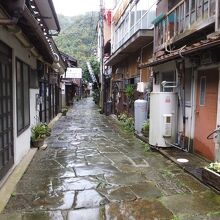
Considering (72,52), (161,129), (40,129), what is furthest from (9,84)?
(72,52)

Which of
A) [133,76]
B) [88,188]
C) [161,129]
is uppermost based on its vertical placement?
[133,76]

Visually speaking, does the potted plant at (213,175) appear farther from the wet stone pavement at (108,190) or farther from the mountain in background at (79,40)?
the mountain in background at (79,40)

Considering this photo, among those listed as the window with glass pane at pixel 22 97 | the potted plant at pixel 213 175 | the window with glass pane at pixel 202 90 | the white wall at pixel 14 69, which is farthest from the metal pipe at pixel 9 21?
the window with glass pane at pixel 202 90

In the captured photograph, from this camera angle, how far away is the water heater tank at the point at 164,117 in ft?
33.4

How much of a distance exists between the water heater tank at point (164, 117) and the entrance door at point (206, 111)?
101 centimetres

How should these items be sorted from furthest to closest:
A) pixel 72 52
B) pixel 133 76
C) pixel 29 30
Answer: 1. pixel 72 52
2. pixel 133 76
3. pixel 29 30

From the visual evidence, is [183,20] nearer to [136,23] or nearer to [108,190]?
[108,190]

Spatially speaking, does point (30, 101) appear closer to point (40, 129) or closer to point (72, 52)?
point (40, 129)

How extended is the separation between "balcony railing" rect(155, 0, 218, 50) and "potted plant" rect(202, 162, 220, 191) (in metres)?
3.63

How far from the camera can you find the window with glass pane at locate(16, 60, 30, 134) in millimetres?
8691

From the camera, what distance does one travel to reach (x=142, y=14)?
51.6 ft

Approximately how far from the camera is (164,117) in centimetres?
1019

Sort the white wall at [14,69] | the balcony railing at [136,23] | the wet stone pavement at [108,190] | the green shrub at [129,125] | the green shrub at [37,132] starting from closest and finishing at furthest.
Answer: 1. the wet stone pavement at [108,190]
2. the white wall at [14,69]
3. the green shrub at [37,132]
4. the balcony railing at [136,23]
5. the green shrub at [129,125]

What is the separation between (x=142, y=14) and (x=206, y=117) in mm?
8572
